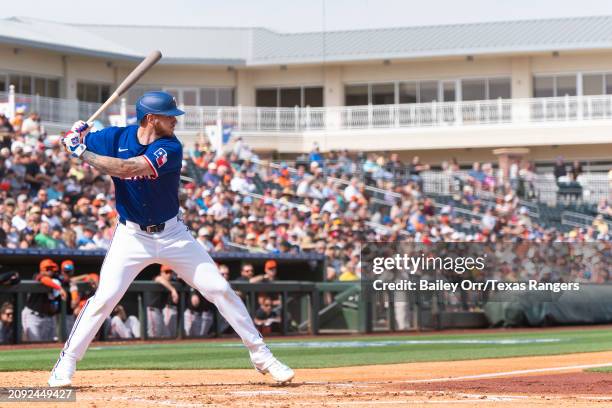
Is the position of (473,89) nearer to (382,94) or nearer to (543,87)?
(543,87)

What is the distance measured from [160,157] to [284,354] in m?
6.69

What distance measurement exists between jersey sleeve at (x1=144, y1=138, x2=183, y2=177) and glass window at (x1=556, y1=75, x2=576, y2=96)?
130 feet

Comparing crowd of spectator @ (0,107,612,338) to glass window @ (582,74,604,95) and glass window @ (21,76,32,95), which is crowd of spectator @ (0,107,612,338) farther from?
glass window @ (21,76,32,95)

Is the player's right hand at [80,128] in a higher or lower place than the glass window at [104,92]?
lower

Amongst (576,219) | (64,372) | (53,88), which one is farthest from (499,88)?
(64,372)

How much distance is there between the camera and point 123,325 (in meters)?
18.7

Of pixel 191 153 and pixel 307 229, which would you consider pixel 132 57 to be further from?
pixel 307 229

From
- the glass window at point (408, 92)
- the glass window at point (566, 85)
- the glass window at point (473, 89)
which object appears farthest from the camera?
the glass window at point (408, 92)

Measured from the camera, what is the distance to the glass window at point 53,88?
43.2 metres

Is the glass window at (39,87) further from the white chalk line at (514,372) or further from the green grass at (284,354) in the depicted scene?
the white chalk line at (514,372)

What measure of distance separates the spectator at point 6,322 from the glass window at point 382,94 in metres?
32.3

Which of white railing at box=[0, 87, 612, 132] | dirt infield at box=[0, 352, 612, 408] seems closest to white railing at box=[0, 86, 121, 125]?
white railing at box=[0, 87, 612, 132]

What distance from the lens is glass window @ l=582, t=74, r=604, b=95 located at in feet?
153

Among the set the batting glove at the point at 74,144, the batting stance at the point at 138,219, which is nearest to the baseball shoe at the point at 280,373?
the batting stance at the point at 138,219
